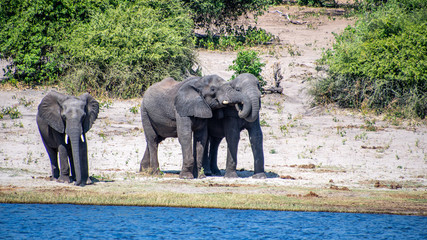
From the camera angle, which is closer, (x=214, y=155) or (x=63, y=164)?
(x=63, y=164)

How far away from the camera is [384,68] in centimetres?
2183

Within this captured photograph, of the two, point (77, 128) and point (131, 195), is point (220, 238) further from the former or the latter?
point (77, 128)

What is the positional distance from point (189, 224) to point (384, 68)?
12978mm

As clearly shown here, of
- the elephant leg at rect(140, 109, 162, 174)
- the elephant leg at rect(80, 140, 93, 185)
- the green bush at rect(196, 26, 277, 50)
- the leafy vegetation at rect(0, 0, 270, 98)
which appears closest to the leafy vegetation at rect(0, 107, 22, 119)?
the leafy vegetation at rect(0, 0, 270, 98)

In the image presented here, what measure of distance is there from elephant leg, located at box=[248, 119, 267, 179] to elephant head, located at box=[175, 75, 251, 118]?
804mm

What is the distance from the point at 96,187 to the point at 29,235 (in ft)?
8.31

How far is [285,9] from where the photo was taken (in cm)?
4331

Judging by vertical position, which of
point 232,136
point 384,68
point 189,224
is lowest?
point 189,224

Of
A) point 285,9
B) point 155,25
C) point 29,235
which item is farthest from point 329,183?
point 285,9

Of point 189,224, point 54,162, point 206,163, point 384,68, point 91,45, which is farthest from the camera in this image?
point 91,45

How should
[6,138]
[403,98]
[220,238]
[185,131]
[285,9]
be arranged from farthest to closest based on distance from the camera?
[285,9], [403,98], [6,138], [185,131], [220,238]

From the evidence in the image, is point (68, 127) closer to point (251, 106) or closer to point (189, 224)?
point (189, 224)

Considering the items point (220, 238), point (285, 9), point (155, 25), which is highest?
point (285, 9)

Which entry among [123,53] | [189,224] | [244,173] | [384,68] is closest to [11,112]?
[123,53]
